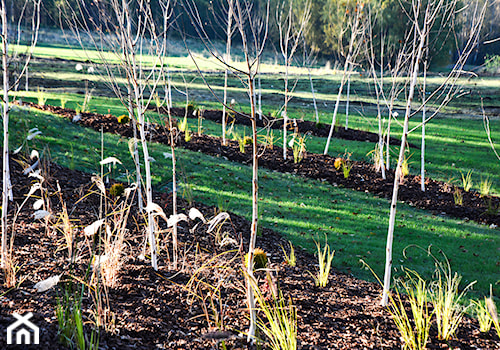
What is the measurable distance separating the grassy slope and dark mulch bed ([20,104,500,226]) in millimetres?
403

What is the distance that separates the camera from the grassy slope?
17.2 ft

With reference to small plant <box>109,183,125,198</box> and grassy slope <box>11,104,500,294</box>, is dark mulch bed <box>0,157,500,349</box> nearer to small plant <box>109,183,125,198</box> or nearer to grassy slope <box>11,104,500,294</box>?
grassy slope <box>11,104,500,294</box>

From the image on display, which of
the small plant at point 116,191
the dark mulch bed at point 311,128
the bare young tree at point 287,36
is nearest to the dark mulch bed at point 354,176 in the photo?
the bare young tree at point 287,36

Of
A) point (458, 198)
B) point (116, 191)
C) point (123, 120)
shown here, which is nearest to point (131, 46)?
point (116, 191)

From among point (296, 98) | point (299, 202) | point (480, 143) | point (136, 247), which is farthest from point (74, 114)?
point (296, 98)

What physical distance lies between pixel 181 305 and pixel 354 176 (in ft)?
20.2

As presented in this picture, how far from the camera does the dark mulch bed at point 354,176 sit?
24.1 feet

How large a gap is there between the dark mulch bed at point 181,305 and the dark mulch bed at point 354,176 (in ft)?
13.0

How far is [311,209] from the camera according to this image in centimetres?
672

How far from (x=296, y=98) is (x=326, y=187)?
13.8 metres

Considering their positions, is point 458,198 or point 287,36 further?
point 458,198

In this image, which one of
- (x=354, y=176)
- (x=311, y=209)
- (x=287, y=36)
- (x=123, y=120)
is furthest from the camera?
(x=123, y=120)

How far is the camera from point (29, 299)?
2.99m

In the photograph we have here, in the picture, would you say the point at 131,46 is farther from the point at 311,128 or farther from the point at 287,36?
the point at 311,128
